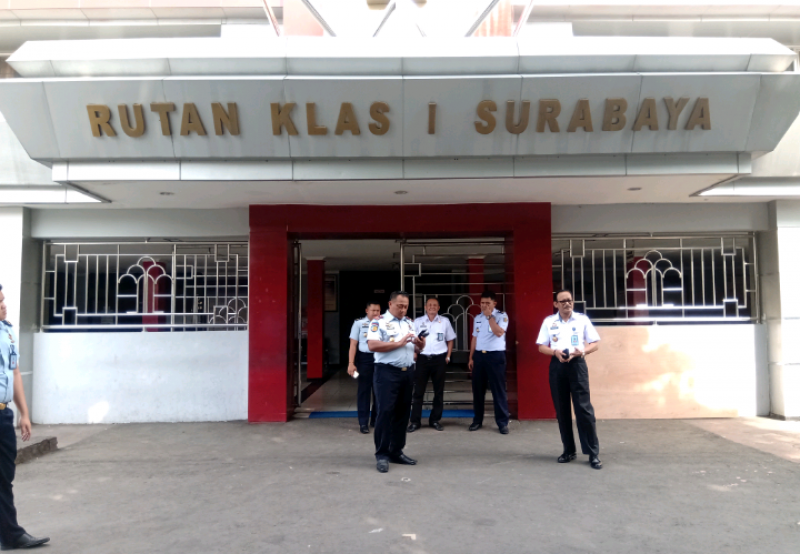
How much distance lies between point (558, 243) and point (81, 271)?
6.83 metres

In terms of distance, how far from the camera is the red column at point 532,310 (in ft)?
24.4

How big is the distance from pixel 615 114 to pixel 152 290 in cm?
633

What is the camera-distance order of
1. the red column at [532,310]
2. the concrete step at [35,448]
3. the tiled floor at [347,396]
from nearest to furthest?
the concrete step at [35,448]
the red column at [532,310]
the tiled floor at [347,396]

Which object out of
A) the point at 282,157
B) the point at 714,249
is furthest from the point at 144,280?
the point at 714,249

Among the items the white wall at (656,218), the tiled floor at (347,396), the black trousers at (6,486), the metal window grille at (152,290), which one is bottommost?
the tiled floor at (347,396)

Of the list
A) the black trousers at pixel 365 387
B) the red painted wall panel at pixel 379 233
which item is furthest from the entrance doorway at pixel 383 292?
the black trousers at pixel 365 387

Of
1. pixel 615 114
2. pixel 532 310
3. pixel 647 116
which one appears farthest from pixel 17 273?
Result: pixel 647 116

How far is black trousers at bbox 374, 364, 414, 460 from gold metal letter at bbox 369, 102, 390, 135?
2382mm

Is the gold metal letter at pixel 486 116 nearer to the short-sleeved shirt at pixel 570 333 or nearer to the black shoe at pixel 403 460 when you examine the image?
the short-sleeved shirt at pixel 570 333

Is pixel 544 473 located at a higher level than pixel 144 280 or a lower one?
lower

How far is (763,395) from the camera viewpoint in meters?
7.77

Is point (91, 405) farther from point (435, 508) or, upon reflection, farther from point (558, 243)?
point (558, 243)

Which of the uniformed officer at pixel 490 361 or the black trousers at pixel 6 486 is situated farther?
the uniformed officer at pixel 490 361

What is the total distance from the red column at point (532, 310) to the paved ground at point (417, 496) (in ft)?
2.32
